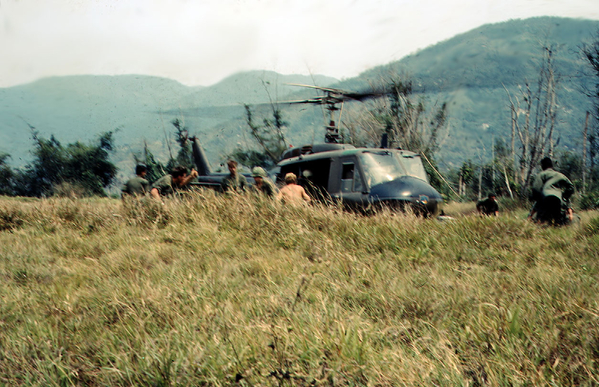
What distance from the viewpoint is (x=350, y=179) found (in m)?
8.80

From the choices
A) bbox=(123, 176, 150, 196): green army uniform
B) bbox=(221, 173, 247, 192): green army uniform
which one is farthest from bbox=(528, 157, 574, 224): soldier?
bbox=(123, 176, 150, 196): green army uniform

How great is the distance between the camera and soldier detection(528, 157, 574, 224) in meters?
7.16

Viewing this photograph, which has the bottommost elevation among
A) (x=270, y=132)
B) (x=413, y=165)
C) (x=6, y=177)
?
(x=6, y=177)

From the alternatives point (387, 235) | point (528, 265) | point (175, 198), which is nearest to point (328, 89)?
point (175, 198)

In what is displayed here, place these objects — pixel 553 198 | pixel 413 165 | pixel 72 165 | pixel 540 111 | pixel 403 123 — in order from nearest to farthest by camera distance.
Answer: pixel 553 198
pixel 413 165
pixel 540 111
pixel 403 123
pixel 72 165

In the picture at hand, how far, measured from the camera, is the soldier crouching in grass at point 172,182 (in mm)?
8500

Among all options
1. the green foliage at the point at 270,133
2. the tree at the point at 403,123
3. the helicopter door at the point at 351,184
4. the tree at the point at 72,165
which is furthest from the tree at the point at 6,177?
the helicopter door at the point at 351,184

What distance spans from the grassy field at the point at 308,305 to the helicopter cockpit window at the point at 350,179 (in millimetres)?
2286

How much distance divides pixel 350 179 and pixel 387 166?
796mm

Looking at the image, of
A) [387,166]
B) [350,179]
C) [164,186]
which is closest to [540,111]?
[387,166]

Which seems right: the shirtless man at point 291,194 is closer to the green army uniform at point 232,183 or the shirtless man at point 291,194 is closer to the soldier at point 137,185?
the green army uniform at point 232,183

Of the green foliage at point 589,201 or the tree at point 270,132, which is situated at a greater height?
the tree at point 270,132

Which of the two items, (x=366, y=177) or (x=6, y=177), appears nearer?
(x=366, y=177)

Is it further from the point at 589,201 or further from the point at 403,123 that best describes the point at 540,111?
the point at 403,123
